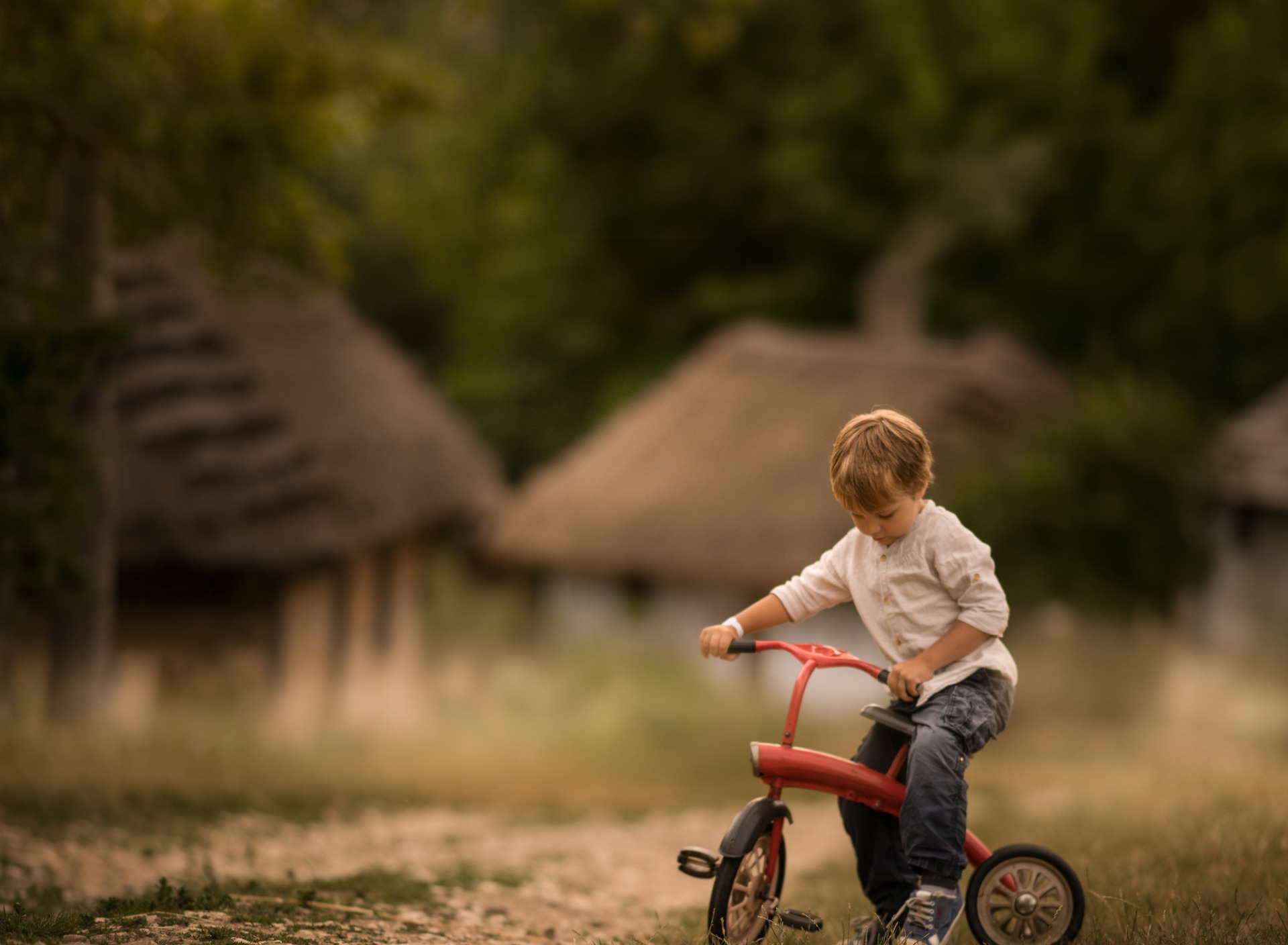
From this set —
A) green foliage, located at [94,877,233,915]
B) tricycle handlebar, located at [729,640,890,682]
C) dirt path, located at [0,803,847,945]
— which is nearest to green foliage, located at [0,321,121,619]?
dirt path, located at [0,803,847,945]

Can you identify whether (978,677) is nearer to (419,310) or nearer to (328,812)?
(328,812)

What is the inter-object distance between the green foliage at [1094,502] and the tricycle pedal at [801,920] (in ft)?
34.8

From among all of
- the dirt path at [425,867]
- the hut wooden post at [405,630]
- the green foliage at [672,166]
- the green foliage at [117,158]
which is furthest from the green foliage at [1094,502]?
the green foliage at [117,158]

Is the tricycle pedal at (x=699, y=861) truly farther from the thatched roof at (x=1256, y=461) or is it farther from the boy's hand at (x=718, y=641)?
the thatched roof at (x=1256, y=461)

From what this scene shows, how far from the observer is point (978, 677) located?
3.48 metres

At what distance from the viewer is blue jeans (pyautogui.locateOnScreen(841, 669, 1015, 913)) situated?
3.31m

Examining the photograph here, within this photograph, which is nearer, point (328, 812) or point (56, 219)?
point (328, 812)

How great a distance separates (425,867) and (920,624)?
2.70 m

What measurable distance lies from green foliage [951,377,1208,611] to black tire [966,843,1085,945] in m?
10.4

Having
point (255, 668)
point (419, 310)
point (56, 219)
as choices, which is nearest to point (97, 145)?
point (56, 219)

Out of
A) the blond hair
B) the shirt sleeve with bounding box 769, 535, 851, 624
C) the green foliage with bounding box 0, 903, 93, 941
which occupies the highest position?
the blond hair

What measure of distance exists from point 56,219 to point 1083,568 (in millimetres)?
10251

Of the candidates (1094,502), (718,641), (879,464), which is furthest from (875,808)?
(1094,502)

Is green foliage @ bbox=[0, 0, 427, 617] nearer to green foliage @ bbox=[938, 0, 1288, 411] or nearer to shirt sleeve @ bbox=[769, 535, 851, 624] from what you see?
shirt sleeve @ bbox=[769, 535, 851, 624]
